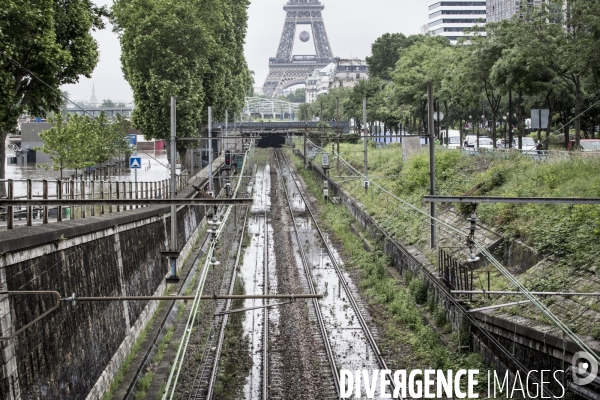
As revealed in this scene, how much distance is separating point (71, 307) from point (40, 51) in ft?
26.2

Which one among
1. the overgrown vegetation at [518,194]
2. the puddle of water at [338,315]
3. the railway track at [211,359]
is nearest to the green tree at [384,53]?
the overgrown vegetation at [518,194]

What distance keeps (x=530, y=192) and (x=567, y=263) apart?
5.90 metres

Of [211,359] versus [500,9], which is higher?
[500,9]

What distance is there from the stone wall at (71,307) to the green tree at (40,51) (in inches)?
133

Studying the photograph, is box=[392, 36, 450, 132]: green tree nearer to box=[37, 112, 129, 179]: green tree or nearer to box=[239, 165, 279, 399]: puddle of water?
box=[239, 165, 279, 399]: puddle of water

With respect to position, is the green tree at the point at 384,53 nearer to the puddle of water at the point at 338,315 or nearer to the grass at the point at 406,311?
the puddle of water at the point at 338,315

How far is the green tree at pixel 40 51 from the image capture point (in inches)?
695

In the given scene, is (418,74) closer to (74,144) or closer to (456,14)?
Answer: (74,144)

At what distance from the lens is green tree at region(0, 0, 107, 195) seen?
17.6 m

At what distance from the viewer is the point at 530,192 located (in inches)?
845

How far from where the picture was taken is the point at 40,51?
19125mm

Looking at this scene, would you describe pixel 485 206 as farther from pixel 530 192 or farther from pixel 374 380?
pixel 374 380

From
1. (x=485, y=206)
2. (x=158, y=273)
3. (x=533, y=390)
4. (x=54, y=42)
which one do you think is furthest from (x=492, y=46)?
(x=533, y=390)

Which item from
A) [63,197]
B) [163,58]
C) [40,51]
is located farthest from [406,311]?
[163,58]
